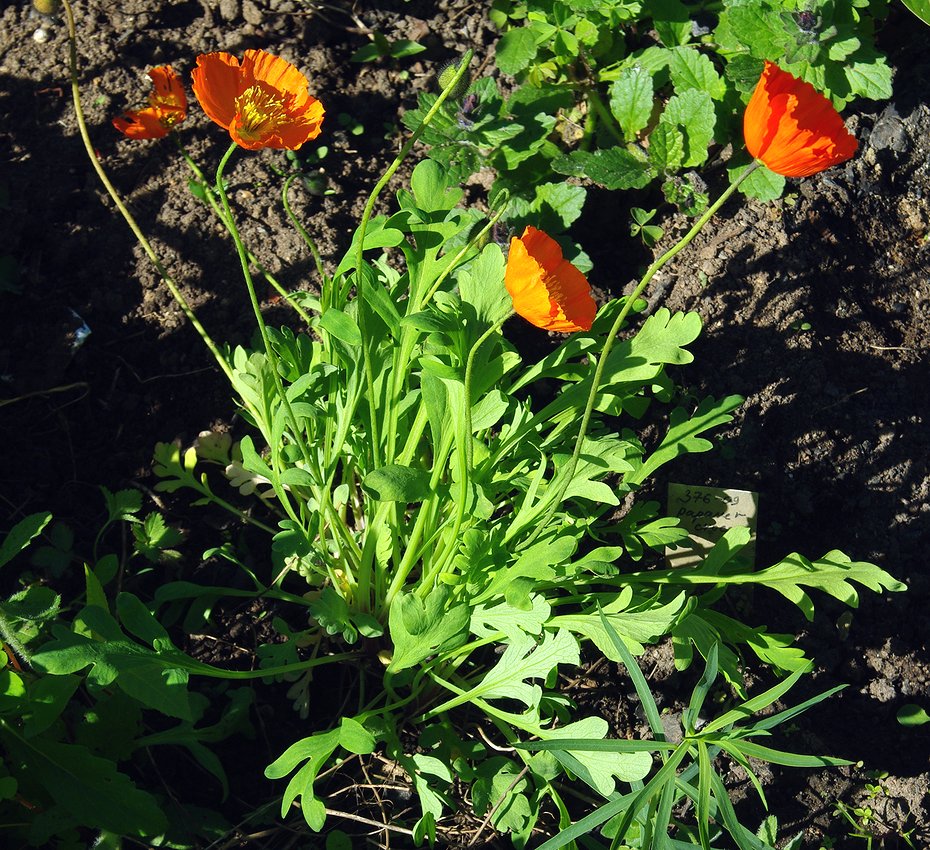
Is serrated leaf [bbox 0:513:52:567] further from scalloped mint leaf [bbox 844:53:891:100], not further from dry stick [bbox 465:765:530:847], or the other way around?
scalloped mint leaf [bbox 844:53:891:100]

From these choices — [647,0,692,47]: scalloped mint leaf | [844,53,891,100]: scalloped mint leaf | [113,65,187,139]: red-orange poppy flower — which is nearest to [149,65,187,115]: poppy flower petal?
[113,65,187,139]: red-orange poppy flower

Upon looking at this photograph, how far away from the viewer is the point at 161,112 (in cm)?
149

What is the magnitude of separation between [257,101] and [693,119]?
105cm

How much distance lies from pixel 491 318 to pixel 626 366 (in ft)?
0.80

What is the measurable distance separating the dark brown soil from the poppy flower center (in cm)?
60

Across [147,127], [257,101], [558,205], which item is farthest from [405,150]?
[558,205]

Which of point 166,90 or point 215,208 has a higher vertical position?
point 166,90

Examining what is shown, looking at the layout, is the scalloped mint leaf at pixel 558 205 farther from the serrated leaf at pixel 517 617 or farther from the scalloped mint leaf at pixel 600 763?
the scalloped mint leaf at pixel 600 763

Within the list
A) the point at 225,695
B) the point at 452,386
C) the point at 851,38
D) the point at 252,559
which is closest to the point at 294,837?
the point at 225,695

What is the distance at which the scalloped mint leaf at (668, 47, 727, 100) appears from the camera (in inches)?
78.9

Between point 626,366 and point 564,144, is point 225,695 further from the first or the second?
point 564,144

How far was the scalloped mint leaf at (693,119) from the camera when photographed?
1935 millimetres

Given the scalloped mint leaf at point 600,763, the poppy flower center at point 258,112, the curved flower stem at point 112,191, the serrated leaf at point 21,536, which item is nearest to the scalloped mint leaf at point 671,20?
the poppy flower center at point 258,112

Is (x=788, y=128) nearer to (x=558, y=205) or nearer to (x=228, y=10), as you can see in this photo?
(x=558, y=205)
